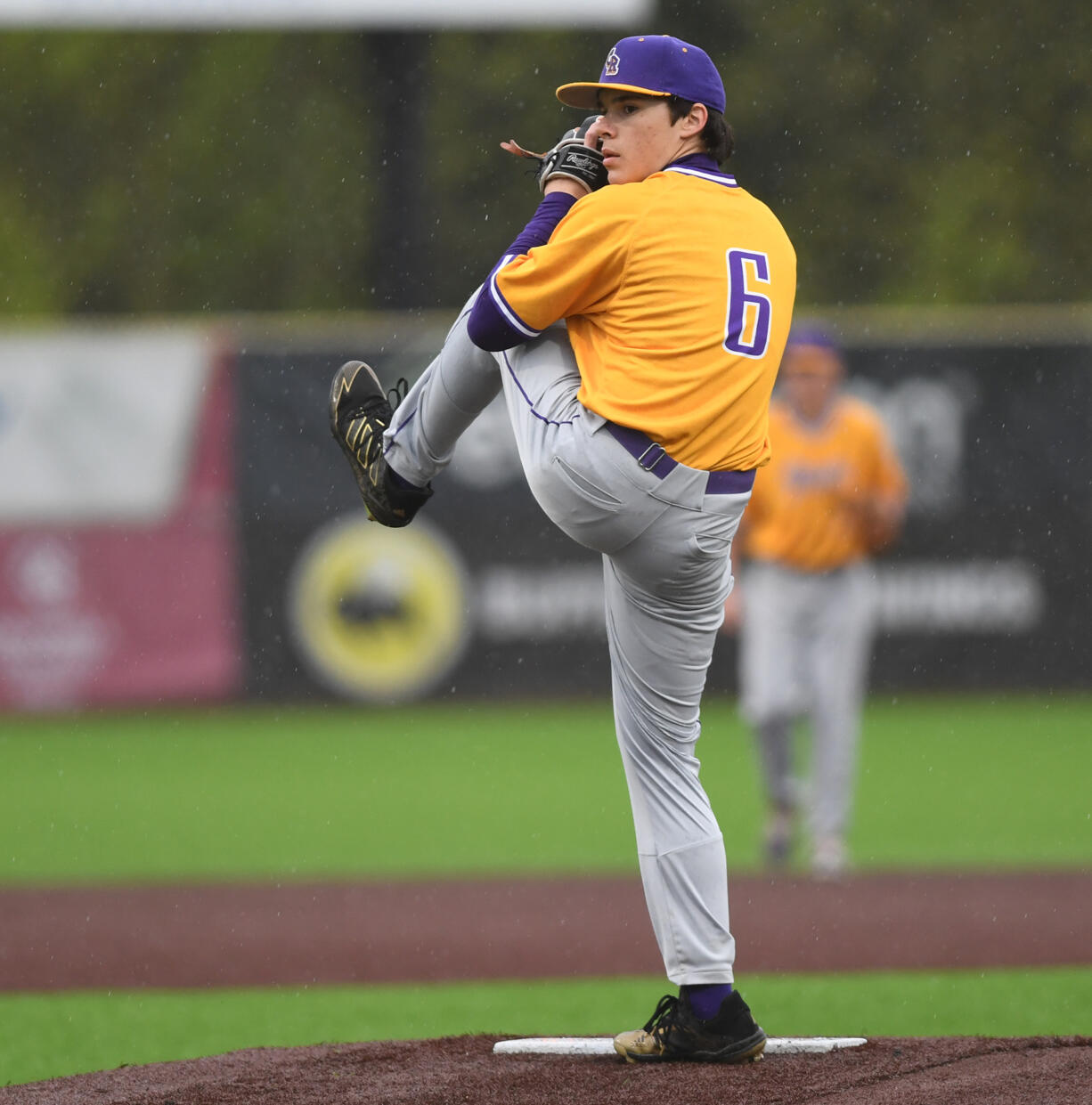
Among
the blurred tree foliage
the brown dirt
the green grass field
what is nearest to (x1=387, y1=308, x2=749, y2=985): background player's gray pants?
the brown dirt

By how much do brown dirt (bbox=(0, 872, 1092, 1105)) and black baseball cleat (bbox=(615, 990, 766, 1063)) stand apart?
0.06m

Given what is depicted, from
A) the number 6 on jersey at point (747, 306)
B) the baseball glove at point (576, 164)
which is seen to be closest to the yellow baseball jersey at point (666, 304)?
the number 6 on jersey at point (747, 306)

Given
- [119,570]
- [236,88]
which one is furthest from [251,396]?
[236,88]

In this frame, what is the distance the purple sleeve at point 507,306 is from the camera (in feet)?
13.3

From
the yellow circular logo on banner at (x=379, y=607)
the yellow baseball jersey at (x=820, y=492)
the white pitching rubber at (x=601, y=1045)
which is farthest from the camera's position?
the yellow circular logo on banner at (x=379, y=607)

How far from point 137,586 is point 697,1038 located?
1030 centimetres

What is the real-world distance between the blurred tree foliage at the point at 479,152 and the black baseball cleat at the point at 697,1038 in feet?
57.5

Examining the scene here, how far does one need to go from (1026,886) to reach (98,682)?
8.56 metres

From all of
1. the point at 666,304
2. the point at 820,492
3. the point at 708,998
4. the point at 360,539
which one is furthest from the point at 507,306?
the point at 360,539

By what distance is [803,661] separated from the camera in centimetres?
854

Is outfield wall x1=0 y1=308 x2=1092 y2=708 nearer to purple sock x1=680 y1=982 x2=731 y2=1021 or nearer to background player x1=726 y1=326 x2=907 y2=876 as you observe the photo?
background player x1=726 y1=326 x2=907 y2=876

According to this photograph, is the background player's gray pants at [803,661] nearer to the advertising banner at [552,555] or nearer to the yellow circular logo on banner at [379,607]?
the advertising banner at [552,555]

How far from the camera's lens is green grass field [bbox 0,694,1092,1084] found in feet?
18.2

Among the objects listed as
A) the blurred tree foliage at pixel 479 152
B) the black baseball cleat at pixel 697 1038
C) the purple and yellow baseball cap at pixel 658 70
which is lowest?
the black baseball cleat at pixel 697 1038
